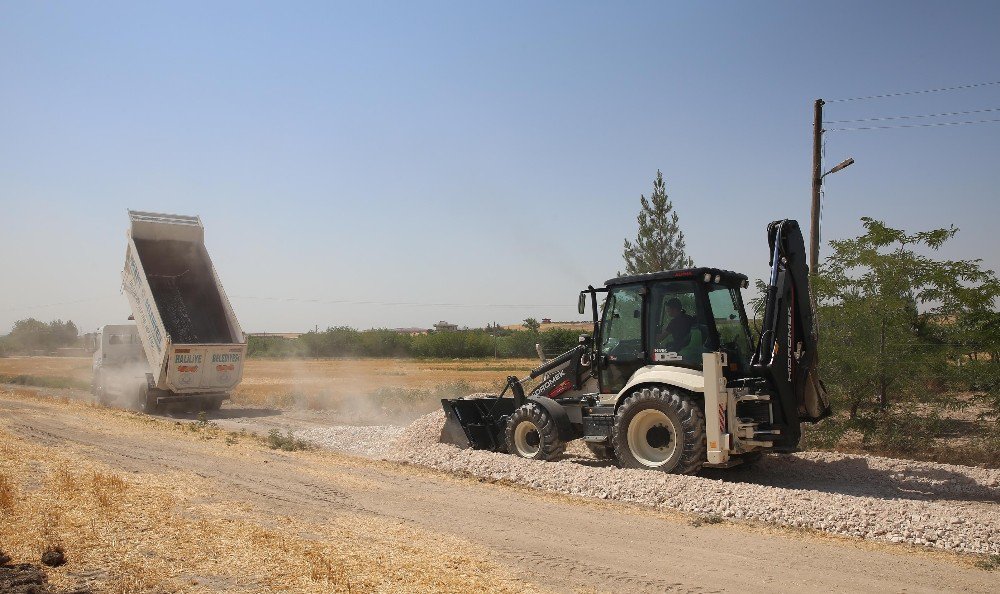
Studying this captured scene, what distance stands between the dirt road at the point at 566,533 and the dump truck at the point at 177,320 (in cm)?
752

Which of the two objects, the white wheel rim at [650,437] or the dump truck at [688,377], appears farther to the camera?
the white wheel rim at [650,437]

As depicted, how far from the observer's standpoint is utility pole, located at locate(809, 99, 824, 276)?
15562 millimetres

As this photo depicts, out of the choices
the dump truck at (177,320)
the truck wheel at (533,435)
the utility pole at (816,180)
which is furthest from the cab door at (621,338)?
the dump truck at (177,320)

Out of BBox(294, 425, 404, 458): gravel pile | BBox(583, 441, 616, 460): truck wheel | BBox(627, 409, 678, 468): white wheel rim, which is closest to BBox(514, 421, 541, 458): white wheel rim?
BBox(583, 441, 616, 460): truck wheel

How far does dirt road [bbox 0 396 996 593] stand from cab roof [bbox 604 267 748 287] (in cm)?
309

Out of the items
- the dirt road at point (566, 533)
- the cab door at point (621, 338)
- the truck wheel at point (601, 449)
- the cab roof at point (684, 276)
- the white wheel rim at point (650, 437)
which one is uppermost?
the cab roof at point (684, 276)

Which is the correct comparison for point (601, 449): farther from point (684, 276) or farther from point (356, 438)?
point (356, 438)

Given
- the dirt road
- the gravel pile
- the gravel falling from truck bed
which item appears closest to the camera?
the dirt road

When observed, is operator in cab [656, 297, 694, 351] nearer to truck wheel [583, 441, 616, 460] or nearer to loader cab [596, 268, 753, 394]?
loader cab [596, 268, 753, 394]

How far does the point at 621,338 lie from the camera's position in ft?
34.2

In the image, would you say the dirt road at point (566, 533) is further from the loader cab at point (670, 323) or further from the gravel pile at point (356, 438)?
the loader cab at point (670, 323)

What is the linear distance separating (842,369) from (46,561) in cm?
1164

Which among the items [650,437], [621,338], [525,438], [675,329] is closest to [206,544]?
[650,437]

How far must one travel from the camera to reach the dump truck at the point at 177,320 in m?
18.9
